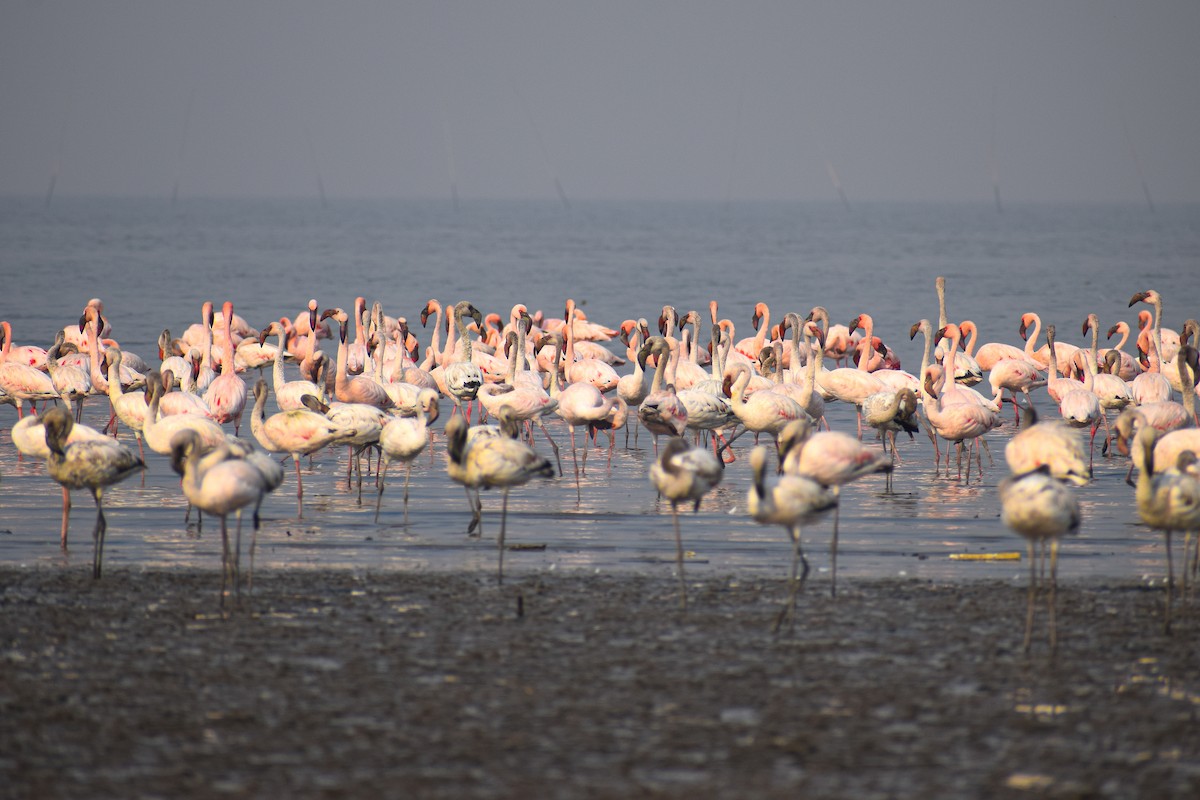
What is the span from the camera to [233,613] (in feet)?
26.8

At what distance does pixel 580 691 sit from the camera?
22.3 ft

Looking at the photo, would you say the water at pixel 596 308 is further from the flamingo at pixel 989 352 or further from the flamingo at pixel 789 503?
the flamingo at pixel 789 503

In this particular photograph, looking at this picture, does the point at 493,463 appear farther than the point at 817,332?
No

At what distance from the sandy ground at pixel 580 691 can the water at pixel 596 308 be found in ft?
3.51

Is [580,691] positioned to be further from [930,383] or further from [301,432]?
[930,383]

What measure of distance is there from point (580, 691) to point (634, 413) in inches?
459

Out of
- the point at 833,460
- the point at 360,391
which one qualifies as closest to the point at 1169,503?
the point at 833,460

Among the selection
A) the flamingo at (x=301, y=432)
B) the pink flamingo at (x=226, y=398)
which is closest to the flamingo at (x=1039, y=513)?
the flamingo at (x=301, y=432)

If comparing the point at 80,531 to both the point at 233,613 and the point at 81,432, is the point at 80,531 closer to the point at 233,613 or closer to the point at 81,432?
the point at 81,432

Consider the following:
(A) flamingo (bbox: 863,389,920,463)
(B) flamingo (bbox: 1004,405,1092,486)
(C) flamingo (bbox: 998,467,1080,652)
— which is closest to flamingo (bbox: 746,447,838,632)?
(C) flamingo (bbox: 998,467,1080,652)

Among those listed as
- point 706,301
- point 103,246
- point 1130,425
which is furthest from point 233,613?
point 103,246

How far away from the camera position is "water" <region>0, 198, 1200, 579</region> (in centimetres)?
1019

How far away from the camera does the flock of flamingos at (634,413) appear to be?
8508 mm

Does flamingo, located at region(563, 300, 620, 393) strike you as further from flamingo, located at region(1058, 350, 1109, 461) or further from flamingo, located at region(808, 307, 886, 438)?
flamingo, located at region(1058, 350, 1109, 461)
